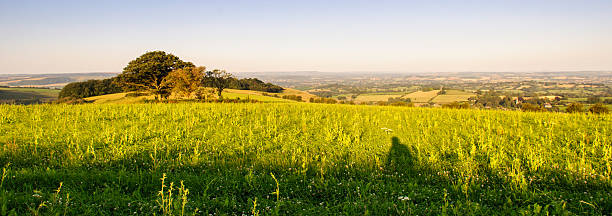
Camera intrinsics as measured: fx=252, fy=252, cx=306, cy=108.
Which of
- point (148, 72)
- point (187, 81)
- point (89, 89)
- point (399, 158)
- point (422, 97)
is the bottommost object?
point (422, 97)

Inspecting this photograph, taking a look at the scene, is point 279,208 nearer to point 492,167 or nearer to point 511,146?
point 492,167

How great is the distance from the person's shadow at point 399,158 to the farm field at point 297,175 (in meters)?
0.04

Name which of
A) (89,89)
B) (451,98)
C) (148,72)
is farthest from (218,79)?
(451,98)

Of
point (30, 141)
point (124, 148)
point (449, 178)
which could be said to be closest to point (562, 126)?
point (449, 178)

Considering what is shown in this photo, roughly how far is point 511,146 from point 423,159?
3.06 meters

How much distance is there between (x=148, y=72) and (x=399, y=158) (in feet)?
148

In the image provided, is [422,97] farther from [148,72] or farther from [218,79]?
[148,72]

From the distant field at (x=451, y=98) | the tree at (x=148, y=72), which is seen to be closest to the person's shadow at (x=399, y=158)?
the tree at (x=148, y=72)

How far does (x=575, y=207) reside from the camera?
3514mm

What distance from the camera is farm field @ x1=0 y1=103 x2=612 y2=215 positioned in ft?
11.5

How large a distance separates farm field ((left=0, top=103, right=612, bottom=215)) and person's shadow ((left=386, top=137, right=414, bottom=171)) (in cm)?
4

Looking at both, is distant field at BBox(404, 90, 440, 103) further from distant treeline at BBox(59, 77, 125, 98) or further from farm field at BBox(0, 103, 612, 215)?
distant treeline at BBox(59, 77, 125, 98)

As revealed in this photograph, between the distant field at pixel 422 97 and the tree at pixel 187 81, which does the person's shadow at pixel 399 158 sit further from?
the distant field at pixel 422 97

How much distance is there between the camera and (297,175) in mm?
4996
